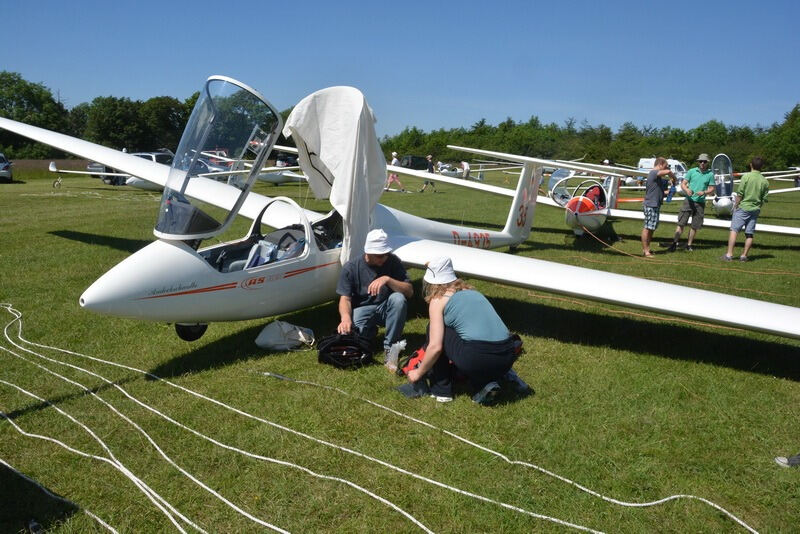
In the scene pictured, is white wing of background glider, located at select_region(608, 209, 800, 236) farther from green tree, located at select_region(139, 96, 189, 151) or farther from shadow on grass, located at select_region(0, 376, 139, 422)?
green tree, located at select_region(139, 96, 189, 151)

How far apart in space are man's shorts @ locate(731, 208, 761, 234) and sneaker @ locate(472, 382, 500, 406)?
8.25 meters

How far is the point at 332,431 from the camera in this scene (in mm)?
4098

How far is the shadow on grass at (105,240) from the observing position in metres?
10.8

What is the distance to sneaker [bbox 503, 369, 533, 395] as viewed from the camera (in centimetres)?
484

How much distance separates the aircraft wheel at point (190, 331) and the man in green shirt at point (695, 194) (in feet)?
33.9

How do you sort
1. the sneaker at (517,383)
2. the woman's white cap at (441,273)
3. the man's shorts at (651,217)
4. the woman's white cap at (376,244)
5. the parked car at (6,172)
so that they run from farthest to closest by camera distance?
the parked car at (6,172), the man's shorts at (651,217), the woman's white cap at (376,244), the sneaker at (517,383), the woman's white cap at (441,273)

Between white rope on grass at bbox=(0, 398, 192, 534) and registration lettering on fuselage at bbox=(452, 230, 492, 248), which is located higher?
registration lettering on fuselage at bbox=(452, 230, 492, 248)

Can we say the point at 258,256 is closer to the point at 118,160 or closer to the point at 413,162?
the point at 118,160

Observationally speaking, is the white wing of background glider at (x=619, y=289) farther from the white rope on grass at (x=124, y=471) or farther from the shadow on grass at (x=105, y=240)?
the shadow on grass at (x=105, y=240)

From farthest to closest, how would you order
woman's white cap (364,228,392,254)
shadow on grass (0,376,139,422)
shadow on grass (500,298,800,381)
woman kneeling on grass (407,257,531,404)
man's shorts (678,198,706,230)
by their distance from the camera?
man's shorts (678,198,706,230) < shadow on grass (500,298,800,381) < woman's white cap (364,228,392,254) < woman kneeling on grass (407,257,531,404) < shadow on grass (0,376,139,422)

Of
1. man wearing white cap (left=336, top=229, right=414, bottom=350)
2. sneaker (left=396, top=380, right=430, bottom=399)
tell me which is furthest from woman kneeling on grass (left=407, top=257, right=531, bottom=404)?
man wearing white cap (left=336, top=229, right=414, bottom=350)

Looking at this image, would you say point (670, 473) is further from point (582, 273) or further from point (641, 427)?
point (582, 273)

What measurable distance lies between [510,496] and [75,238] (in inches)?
448

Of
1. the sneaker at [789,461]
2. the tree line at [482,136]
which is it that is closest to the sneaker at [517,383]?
the sneaker at [789,461]
